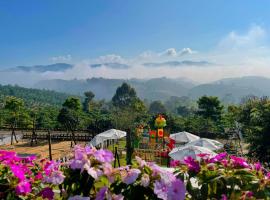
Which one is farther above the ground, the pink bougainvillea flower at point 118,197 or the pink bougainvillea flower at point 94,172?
the pink bougainvillea flower at point 94,172

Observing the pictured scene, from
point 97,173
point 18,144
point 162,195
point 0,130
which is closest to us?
point 162,195

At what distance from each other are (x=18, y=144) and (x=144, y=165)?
864 inches

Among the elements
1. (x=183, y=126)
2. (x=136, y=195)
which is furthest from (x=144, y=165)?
(x=183, y=126)

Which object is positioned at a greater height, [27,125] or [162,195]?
[162,195]

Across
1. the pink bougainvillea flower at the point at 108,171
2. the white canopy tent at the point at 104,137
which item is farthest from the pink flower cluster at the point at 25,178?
the white canopy tent at the point at 104,137

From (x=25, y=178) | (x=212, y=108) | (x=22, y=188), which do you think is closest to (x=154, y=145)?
(x=212, y=108)

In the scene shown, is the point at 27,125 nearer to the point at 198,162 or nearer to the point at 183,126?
the point at 183,126

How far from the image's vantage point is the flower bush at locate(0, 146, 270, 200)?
5.47ft

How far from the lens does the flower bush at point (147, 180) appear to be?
1.67m

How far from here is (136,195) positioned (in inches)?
67.0

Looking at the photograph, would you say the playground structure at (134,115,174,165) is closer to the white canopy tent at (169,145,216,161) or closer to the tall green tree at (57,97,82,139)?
the white canopy tent at (169,145,216,161)

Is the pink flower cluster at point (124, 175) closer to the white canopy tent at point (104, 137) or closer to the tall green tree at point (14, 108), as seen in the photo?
the white canopy tent at point (104, 137)

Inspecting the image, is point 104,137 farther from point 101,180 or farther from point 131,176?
point 131,176

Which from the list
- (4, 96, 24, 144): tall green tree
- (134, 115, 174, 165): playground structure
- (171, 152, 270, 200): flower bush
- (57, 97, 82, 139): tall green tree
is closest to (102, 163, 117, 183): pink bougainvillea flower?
(171, 152, 270, 200): flower bush
